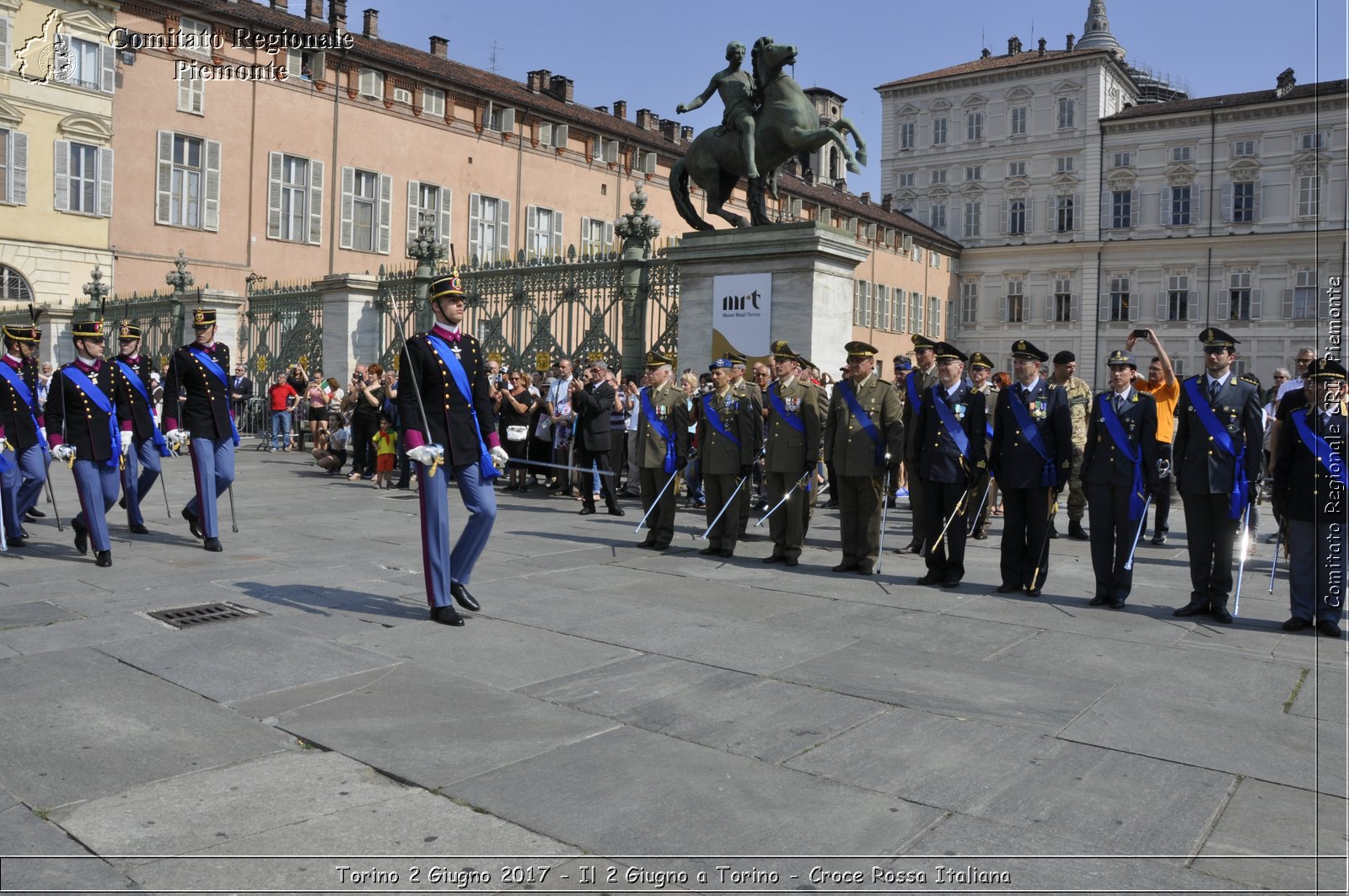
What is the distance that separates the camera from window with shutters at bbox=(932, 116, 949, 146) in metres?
62.2

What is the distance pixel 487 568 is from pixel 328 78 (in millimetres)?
29204

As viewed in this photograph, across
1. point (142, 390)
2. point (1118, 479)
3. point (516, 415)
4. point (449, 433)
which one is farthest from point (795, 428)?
point (516, 415)

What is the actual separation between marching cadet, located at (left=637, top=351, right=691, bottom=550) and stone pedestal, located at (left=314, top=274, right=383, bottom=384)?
1136cm

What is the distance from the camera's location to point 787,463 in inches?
395

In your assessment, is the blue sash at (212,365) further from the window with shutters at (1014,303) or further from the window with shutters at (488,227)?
the window with shutters at (1014,303)

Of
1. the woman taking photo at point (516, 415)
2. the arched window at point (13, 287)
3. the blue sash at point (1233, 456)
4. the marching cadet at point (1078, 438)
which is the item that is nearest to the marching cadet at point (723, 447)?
the marching cadet at point (1078, 438)

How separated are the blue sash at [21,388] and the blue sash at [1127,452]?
29.3ft

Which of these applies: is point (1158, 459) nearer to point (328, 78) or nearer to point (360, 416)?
point (360, 416)

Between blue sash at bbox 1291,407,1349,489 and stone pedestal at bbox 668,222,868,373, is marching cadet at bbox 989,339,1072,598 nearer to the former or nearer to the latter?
blue sash at bbox 1291,407,1349,489

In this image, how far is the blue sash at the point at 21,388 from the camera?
9773 millimetres

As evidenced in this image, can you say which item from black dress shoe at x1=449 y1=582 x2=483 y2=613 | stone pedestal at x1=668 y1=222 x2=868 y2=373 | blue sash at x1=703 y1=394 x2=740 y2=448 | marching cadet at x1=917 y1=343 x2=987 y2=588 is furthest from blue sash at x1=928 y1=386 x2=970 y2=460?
stone pedestal at x1=668 y1=222 x2=868 y2=373

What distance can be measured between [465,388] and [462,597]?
1363mm

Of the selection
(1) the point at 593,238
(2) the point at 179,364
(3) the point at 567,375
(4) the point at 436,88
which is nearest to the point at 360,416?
(3) the point at 567,375

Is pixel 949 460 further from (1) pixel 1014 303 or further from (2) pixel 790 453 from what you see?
(1) pixel 1014 303
